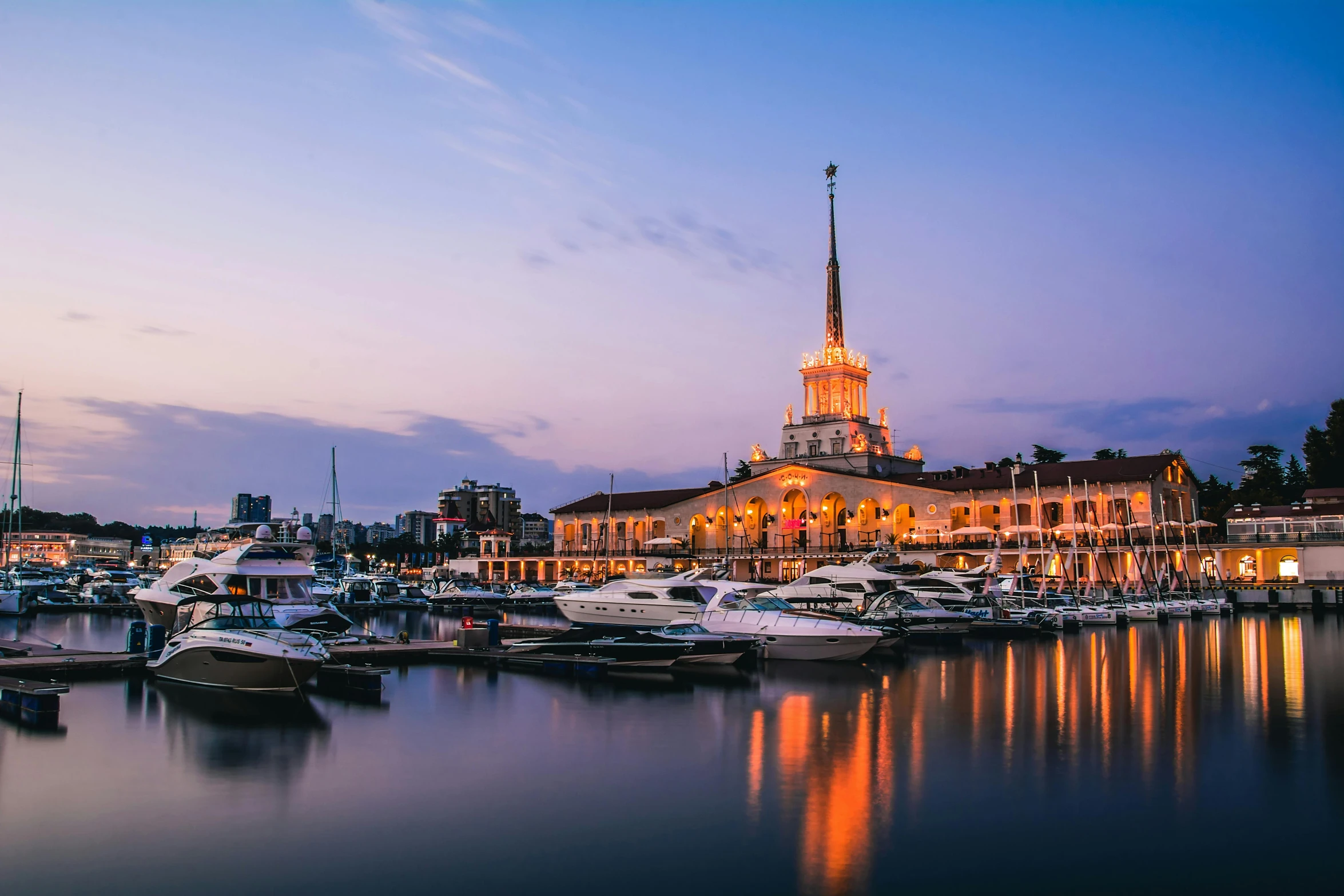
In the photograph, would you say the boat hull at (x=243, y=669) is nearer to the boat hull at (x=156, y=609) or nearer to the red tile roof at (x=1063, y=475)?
the boat hull at (x=156, y=609)

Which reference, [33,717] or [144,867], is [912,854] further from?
[33,717]

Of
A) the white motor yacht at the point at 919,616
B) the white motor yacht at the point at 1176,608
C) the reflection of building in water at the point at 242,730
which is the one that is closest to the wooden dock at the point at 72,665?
the reflection of building in water at the point at 242,730

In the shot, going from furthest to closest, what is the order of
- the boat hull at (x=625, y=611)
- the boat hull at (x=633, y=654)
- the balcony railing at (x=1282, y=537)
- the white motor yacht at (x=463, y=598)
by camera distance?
the balcony railing at (x=1282, y=537) < the white motor yacht at (x=463, y=598) < the boat hull at (x=625, y=611) < the boat hull at (x=633, y=654)

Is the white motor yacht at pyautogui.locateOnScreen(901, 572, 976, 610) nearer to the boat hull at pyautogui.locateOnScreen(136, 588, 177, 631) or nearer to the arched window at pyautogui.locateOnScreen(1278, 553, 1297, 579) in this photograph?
the boat hull at pyautogui.locateOnScreen(136, 588, 177, 631)

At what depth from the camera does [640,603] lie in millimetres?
50688

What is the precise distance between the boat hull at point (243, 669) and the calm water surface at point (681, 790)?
0.52 meters

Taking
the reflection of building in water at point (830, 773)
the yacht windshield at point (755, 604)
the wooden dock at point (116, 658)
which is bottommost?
the reflection of building in water at point (830, 773)

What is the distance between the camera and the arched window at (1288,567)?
8594cm

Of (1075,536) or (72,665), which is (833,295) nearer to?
(1075,536)

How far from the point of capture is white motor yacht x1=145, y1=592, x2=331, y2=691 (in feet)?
91.6

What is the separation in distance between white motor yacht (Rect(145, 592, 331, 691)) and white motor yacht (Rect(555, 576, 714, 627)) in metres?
21.9

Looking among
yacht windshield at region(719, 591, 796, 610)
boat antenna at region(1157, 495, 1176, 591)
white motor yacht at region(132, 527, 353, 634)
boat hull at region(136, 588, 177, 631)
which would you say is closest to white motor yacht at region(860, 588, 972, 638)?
yacht windshield at region(719, 591, 796, 610)

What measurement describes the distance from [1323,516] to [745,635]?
2533 inches

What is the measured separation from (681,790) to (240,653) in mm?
14393
